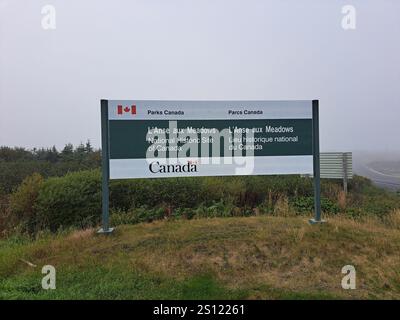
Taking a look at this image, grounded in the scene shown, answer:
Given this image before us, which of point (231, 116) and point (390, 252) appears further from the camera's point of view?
point (231, 116)

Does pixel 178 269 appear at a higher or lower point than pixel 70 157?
lower

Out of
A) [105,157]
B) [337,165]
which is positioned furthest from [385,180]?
[105,157]

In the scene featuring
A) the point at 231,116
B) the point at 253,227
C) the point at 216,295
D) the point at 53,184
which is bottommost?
the point at 216,295

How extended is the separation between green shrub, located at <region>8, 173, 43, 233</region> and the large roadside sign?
2817 mm

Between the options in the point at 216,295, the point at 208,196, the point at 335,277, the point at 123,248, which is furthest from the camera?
the point at 208,196

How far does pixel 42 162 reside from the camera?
1180 cm

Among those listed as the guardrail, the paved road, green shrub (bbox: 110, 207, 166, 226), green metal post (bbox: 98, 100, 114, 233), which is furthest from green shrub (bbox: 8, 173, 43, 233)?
the paved road

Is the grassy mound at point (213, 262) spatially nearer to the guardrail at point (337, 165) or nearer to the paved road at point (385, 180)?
the guardrail at point (337, 165)

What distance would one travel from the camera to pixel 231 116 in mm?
5270

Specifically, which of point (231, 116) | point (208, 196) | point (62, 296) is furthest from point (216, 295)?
point (208, 196)

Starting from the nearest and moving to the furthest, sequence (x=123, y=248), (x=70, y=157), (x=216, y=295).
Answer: (x=216, y=295)
(x=123, y=248)
(x=70, y=157)

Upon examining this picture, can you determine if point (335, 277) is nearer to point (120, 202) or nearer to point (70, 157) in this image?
point (120, 202)

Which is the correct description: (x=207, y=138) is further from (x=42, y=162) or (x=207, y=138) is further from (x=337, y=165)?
(x=42, y=162)

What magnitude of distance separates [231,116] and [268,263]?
109 inches
